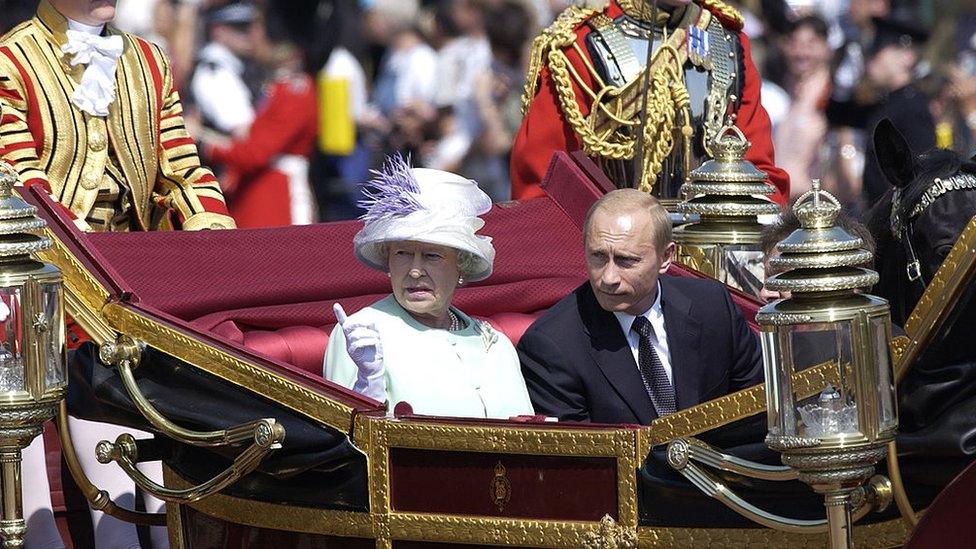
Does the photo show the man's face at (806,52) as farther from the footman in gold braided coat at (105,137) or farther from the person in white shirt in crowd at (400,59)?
the footman in gold braided coat at (105,137)

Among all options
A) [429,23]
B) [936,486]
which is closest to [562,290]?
[936,486]

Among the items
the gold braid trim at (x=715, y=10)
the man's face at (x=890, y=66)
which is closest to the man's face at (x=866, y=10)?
the man's face at (x=890, y=66)

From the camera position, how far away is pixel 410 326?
4520mm

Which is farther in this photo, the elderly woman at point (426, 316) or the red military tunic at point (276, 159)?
the red military tunic at point (276, 159)

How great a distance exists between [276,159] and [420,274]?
6.26 meters

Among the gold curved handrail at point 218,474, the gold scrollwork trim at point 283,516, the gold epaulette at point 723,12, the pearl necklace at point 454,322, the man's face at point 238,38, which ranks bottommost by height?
the gold scrollwork trim at point 283,516

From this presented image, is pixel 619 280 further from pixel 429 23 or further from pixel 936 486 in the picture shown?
pixel 429 23

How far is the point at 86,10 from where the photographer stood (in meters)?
5.55

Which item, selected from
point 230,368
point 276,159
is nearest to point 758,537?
point 230,368

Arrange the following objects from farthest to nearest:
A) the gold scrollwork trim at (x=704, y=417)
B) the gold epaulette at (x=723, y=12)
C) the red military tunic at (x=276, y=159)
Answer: the red military tunic at (x=276, y=159), the gold epaulette at (x=723, y=12), the gold scrollwork trim at (x=704, y=417)

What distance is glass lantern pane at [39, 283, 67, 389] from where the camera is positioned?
14.0ft

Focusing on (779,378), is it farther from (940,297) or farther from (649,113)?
(649,113)

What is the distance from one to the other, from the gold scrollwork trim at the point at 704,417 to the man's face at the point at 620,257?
54 cm

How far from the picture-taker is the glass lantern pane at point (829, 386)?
342 cm
